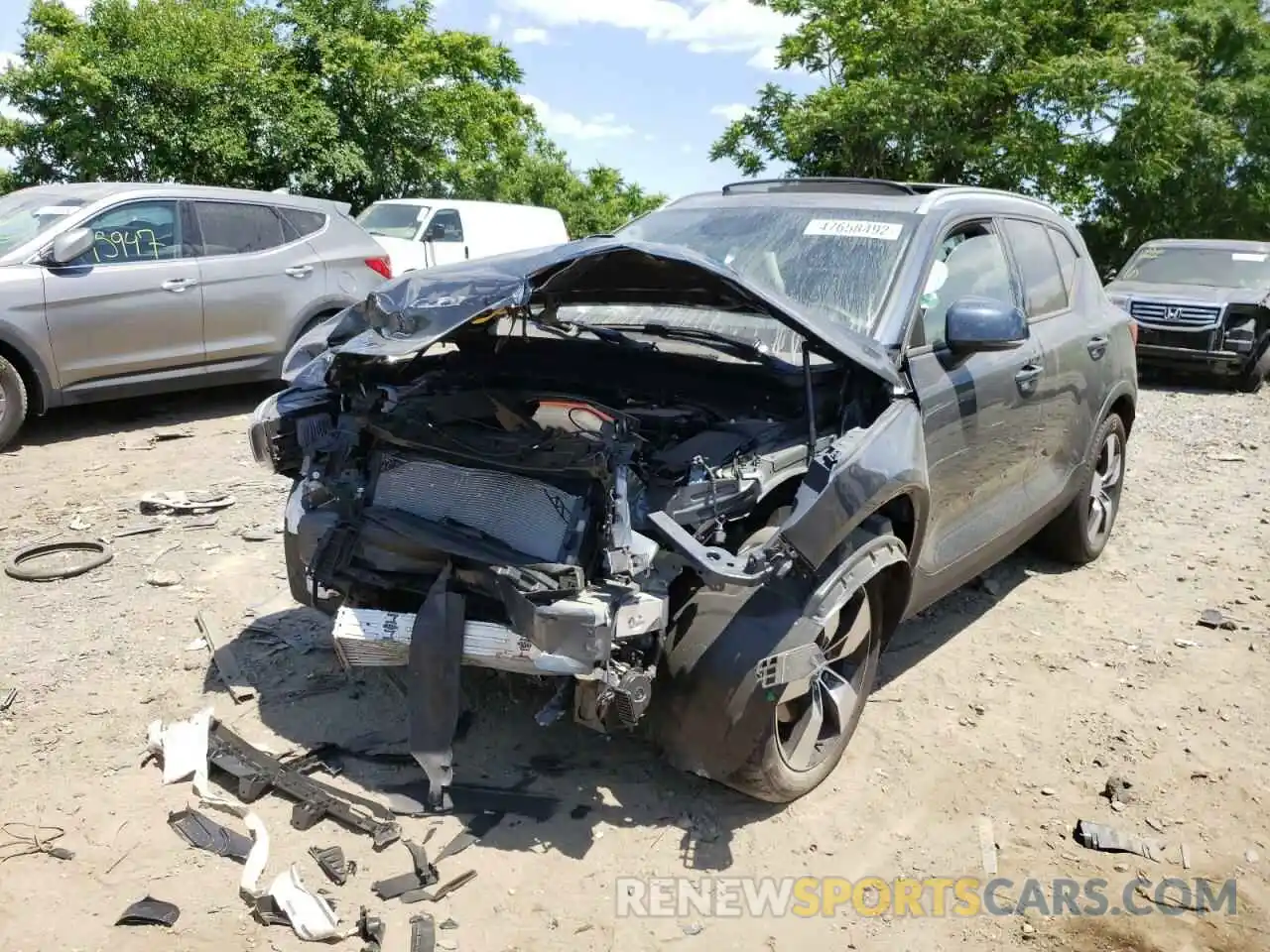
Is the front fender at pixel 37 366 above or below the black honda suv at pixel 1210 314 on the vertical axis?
above

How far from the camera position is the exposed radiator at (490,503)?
3.26 metres

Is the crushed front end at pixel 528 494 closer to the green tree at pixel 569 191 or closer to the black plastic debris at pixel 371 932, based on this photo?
the black plastic debris at pixel 371 932

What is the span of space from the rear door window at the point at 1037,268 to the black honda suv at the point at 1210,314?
326 inches

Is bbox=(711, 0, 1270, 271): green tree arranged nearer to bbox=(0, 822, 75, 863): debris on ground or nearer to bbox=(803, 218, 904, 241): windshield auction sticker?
bbox=(803, 218, 904, 241): windshield auction sticker

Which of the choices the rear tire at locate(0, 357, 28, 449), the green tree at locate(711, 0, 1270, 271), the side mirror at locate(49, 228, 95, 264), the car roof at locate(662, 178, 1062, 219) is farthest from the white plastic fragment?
the green tree at locate(711, 0, 1270, 271)

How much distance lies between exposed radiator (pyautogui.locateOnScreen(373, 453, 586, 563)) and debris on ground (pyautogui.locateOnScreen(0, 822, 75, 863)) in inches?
54.9

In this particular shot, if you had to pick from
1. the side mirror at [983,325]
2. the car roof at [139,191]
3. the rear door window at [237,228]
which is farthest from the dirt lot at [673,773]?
the rear door window at [237,228]

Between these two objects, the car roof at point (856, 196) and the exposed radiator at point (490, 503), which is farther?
the car roof at point (856, 196)

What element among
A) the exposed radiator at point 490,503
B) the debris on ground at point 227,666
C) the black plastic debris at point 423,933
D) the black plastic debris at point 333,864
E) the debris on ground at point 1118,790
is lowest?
the debris on ground at point 1118,790

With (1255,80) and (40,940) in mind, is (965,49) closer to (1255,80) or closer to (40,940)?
(1255,80)

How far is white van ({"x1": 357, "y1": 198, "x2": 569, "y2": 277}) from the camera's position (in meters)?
13.8

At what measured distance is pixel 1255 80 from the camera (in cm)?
2170

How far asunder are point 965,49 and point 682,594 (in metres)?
20.7

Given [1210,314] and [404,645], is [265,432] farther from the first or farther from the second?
[1210,314]
